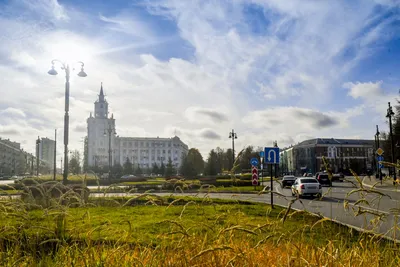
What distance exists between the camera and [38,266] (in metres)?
3.27

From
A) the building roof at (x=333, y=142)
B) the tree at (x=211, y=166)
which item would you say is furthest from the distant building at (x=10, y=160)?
the building roof at (x=333, y=142)

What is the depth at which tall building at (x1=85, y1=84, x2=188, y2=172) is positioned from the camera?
5556 inches

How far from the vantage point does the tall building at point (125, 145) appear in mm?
141125

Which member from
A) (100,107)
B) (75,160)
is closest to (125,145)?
(100,107)

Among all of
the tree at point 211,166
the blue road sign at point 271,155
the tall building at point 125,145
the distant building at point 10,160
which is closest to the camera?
the blue road sign at point 271,155

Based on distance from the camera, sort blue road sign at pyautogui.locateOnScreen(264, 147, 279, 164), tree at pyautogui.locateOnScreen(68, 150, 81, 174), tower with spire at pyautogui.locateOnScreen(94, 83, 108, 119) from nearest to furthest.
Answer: blue road sign at pyautogui.locateOnScreen(264, 147, 279, 164)
tree at pyautogui.locateOnScreen(68, 150, 81, 174)
tower with spire at pyautogui.locateOnScreen(94, 83, 108, 119)

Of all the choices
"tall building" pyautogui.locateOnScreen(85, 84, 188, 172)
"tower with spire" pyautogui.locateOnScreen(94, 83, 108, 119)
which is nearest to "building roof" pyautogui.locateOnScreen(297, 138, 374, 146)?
"tall building" pyautogui.locateOnScreen(85, 84, 188, 172)

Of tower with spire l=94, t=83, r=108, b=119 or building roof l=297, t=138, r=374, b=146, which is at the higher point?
tower with spire l=94, t=83, r=108, b=119

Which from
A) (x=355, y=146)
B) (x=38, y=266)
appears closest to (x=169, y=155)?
(x=355, y=146)

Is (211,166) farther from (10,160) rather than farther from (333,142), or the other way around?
(10,160)

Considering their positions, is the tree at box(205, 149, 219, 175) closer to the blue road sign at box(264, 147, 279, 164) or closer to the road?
the road

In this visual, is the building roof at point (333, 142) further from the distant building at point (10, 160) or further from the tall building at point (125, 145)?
the distant building at point (10, 160)

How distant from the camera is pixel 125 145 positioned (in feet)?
485

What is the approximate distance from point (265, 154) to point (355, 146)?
13107 centimetres
